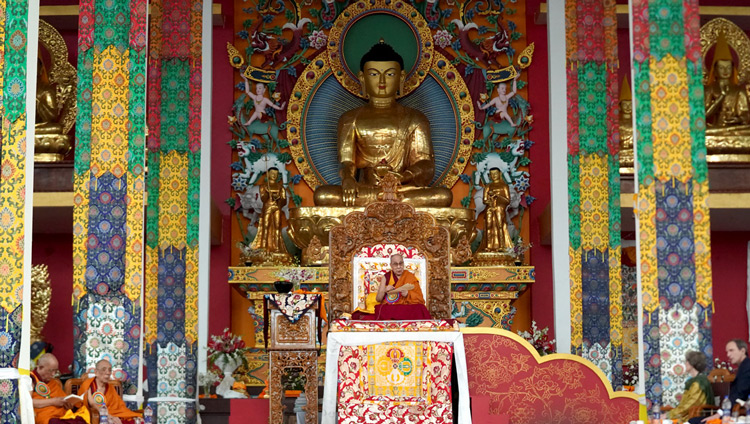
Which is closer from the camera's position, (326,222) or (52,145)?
(326,222)

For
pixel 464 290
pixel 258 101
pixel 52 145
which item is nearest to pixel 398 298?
pixel 464 290

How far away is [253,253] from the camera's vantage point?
39.1ft

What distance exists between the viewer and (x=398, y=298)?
8.97 metres

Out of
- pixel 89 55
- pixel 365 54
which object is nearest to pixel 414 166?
pixel 365 54

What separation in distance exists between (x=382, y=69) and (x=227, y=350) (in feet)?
12.8

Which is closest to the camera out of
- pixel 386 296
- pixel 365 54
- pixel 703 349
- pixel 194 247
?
pixel 703 349

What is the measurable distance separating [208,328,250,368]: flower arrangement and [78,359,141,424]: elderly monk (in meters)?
2.89

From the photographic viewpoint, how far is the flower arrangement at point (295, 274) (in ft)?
37.9

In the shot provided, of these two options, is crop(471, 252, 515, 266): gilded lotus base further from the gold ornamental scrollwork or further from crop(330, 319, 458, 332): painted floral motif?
the gold ornamental scrollwork

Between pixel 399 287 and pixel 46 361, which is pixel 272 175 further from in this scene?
pixel 46 361

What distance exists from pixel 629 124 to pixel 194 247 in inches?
201

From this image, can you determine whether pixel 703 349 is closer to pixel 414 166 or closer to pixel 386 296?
pixel 386 296

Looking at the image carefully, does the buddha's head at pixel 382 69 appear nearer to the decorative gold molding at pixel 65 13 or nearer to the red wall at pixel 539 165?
the red wall at pixel 539 165

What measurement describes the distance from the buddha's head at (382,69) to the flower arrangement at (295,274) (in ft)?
8.22
